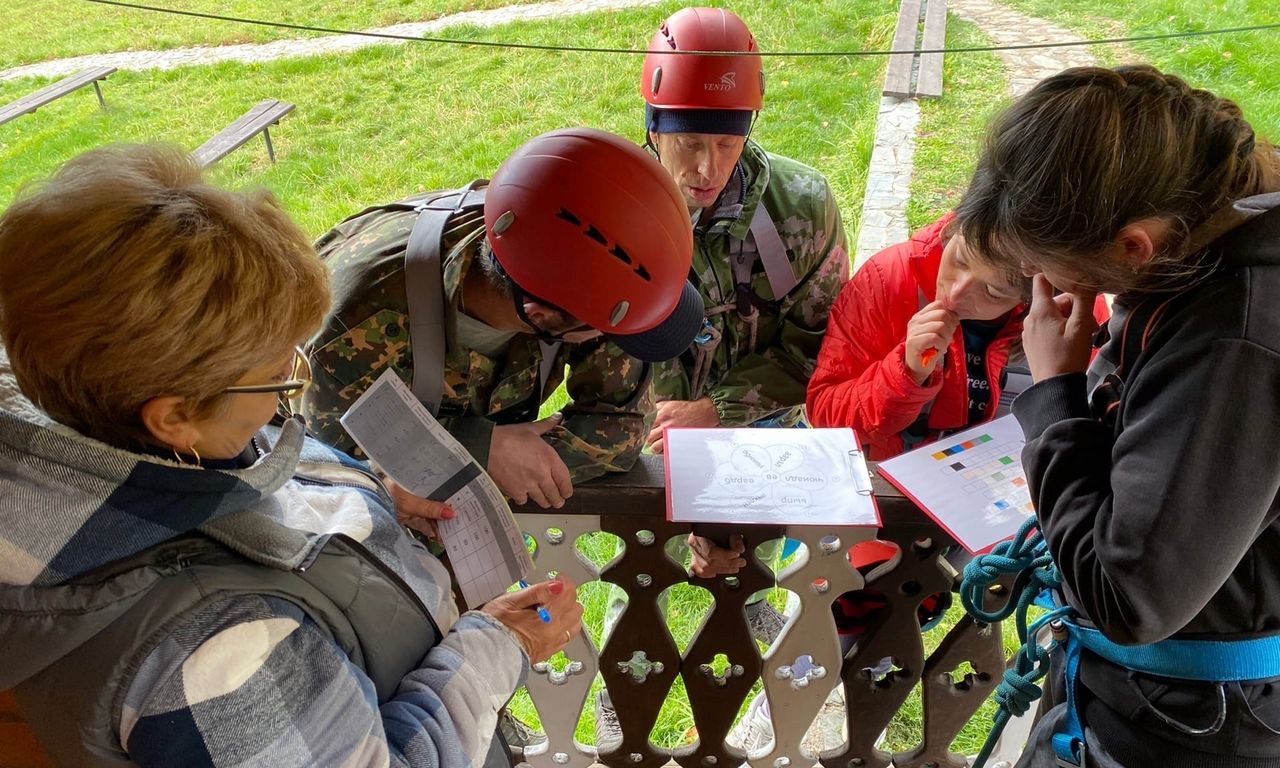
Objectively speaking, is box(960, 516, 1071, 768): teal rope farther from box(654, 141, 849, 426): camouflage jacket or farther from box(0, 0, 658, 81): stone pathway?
box(0, 0, 658, 81): stone pathway

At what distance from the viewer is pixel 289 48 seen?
5.41m

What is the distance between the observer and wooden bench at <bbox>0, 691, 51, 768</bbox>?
1.18 meters

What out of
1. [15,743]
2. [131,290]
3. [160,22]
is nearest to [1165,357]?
[131,290]

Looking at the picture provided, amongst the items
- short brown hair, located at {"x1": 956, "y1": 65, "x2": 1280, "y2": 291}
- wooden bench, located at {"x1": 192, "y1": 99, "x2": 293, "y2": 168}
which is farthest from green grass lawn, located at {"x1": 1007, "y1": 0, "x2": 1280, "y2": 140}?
wooden bench, located at {"x1": 192, "y1": 99, "x2": 293, "y2": 168}

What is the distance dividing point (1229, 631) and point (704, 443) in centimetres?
94

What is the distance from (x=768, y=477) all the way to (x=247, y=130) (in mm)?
4885

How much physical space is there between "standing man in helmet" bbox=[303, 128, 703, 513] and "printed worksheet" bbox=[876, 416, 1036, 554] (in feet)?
1.82

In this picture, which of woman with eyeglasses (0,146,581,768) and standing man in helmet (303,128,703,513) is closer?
woman with eyeglasses (0,146,581,768)

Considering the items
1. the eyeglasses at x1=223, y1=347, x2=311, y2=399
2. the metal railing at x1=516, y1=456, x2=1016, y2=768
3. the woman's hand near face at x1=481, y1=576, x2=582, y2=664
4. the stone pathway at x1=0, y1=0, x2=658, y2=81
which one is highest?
the stone pathway at x1=0, y1=0, x2=658, y2=81

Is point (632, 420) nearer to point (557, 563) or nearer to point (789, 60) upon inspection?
point (557, 563)

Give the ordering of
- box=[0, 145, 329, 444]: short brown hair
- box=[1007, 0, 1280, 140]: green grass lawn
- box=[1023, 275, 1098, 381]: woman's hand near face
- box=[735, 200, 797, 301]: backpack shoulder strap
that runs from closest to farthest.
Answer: box=[0, 145, 329, 444]: short brown hair, box=[1023, 275, 1098, 381]: woman's hand near face, box=[735, 200, 797, 301]: backpack shoulder strap, box=[1007, 0, 1280, 140]: green grass lawn

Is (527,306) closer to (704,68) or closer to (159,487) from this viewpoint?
(159,487)

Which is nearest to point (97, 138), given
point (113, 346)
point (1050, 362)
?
point (113, 346)

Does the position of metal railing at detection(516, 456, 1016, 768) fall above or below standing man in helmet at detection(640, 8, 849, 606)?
below
